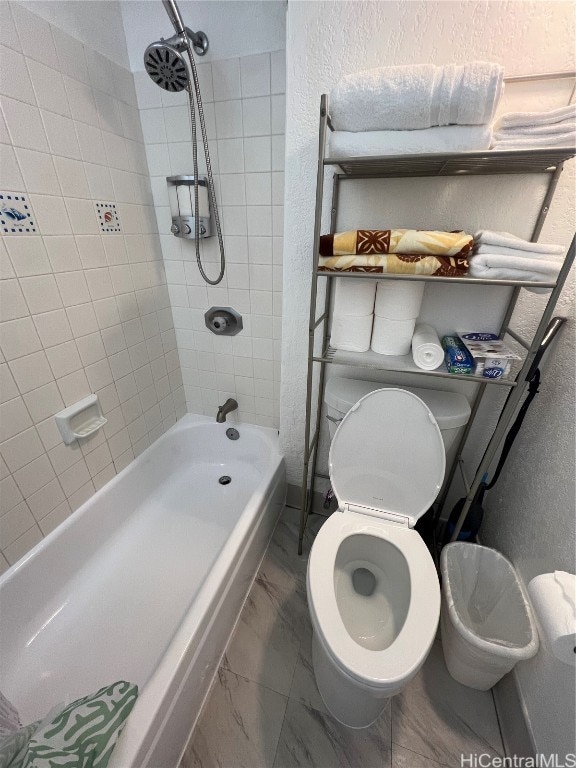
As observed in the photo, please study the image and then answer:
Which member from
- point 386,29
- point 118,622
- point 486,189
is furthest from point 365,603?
point 386,29

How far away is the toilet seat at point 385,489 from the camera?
2.86 feet

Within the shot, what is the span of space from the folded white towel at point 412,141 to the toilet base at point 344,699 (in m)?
1.29

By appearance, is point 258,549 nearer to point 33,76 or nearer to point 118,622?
point 118,622

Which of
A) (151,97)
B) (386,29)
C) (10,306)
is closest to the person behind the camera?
(386,29)

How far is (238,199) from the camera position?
127 centimetres

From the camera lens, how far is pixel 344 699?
34.8 inches

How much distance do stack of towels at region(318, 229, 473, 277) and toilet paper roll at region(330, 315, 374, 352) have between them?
0.18m

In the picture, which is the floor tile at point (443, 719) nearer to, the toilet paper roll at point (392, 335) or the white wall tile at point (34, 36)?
the toilet paper roll at point (392, 335)

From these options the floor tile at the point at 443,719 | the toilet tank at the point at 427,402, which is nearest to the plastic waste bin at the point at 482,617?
the floor tile at the point at 443,719

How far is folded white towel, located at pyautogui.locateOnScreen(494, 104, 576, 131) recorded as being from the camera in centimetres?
65

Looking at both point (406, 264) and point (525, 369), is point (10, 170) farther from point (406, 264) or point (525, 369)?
point (525, 369)

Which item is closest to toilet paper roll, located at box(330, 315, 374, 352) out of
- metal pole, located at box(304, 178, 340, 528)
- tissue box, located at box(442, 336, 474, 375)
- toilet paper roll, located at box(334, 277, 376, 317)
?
toilet paper roll, located at box(334, 277, 376, 317)

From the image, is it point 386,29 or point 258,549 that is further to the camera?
point 258,549

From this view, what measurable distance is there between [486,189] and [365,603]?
4.57 ft
